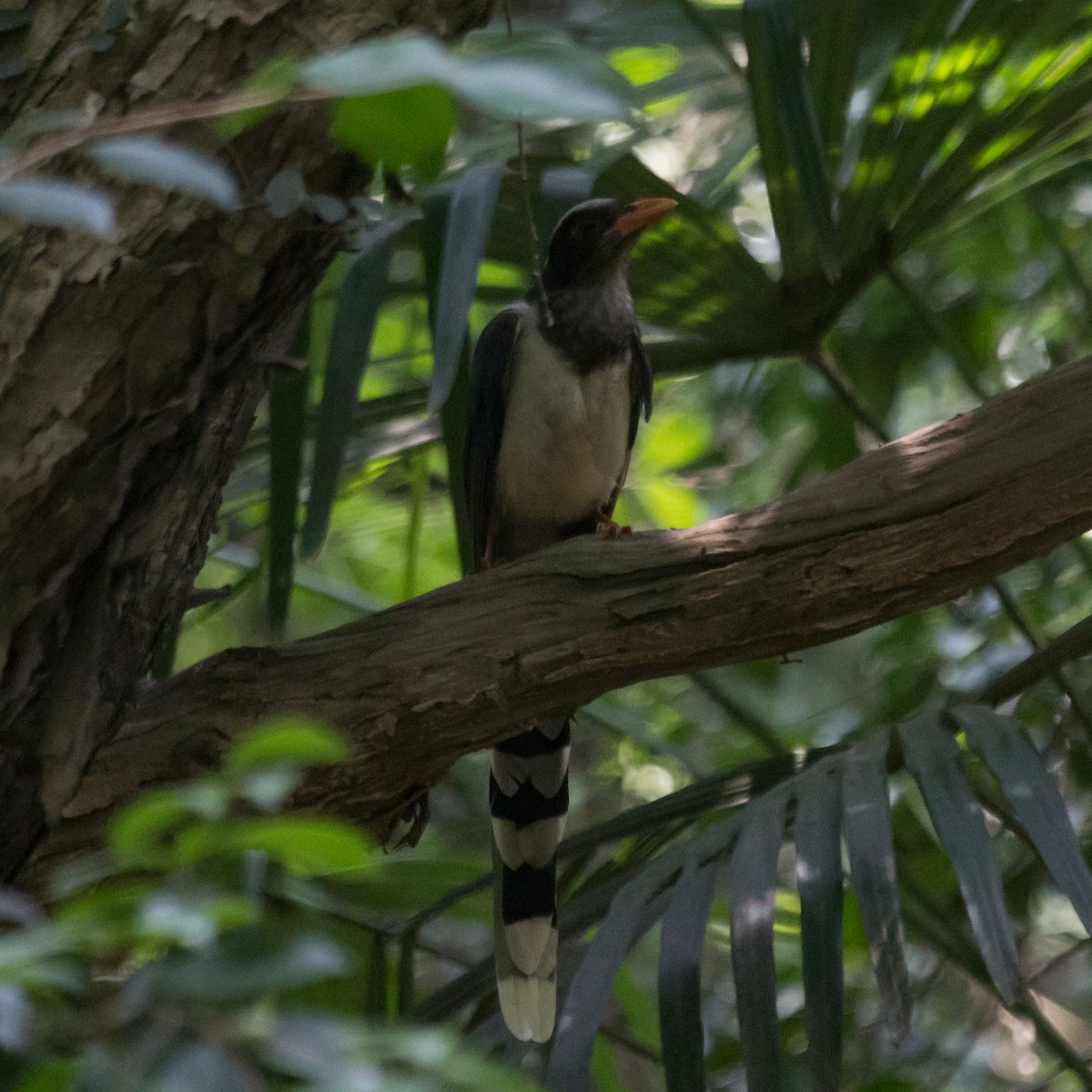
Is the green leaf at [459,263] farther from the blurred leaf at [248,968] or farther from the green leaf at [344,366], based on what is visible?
the blurred leaf at [248,968]

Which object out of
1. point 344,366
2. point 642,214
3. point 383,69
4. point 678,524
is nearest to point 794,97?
point 642,214

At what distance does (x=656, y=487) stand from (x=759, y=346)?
2656mm

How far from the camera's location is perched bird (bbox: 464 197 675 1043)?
11.6ft

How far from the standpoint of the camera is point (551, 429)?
3.79m

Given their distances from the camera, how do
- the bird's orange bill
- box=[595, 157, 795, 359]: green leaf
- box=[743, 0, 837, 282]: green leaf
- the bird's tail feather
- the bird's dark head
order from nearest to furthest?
box=[743, 0, 837, 282]: green leaf → the bird's tail feather → box=[595, 157, 795, 359]: green leaf → the bird's orange bill → the bird's dark head

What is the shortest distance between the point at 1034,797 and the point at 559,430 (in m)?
1.83

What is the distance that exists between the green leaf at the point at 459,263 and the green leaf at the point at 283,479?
41 cm

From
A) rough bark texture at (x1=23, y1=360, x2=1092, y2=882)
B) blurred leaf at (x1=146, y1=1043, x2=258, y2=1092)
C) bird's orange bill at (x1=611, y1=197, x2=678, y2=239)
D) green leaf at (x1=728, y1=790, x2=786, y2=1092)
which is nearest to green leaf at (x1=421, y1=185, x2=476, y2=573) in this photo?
rough bark texture at (x1=23, y1=360, x2=1092, y2=882)

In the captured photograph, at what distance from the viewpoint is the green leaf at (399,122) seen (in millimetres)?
913

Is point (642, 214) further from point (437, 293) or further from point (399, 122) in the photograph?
point (399, 122)

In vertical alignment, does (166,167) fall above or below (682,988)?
above

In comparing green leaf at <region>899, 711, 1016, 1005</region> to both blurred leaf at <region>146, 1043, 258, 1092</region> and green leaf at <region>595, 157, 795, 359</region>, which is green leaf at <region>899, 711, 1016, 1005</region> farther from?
blurred leaf at <region>146, 1043, 258, 1092</region>

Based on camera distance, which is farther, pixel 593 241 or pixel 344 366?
pixel 593 241

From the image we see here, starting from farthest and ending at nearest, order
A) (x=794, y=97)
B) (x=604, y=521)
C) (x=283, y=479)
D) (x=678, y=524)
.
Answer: (x=678, y=524) < (x=604, y=521) < (x=283, y=479) < (x=794, y=97)
